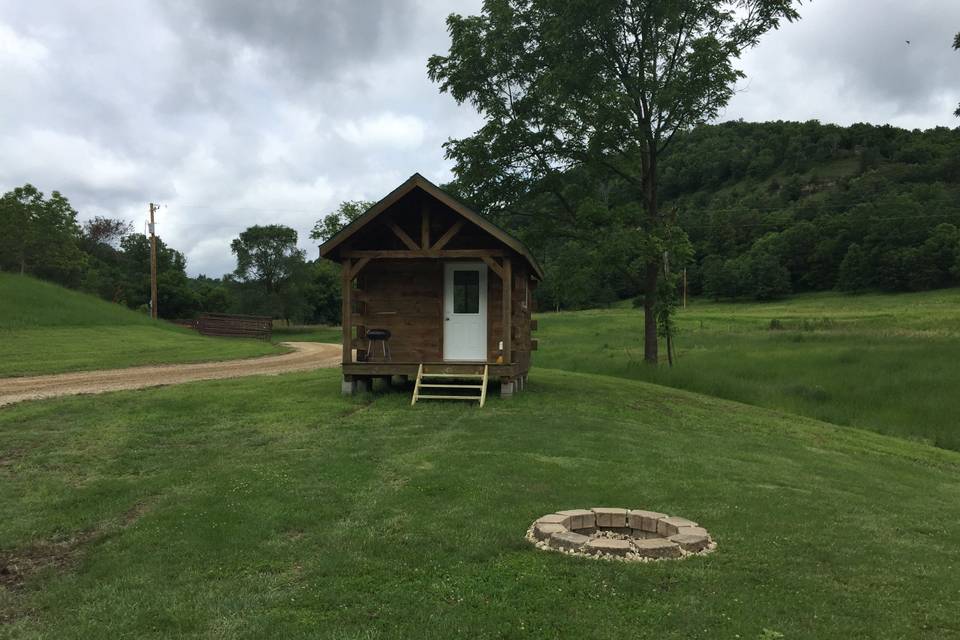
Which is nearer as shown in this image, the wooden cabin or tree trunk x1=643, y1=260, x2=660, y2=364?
the wooden cabin

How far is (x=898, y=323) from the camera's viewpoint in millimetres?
36031

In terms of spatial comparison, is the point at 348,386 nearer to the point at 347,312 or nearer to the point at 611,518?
the point at 347,312

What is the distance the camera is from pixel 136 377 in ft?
56.2

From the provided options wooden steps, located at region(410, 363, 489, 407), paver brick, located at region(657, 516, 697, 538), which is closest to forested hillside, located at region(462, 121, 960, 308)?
wooden steps, located at region(410, 363, 489, 407)

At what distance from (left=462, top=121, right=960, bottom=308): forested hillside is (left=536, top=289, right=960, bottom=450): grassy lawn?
1271 centimetres

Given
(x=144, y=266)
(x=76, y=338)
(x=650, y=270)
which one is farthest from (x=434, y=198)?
(x=144, y=266)

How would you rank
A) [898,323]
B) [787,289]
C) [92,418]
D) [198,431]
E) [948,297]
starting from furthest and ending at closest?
[787,289] → [948,297] → [898,323] → [92,418] → [198,431]

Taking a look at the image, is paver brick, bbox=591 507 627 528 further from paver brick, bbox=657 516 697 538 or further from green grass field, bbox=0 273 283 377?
green grass field, bbox=0 273 283 377

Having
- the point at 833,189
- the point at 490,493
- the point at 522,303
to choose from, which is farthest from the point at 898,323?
the point at 833,189

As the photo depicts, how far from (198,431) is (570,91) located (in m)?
15.7

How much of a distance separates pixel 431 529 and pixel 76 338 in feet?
90.8

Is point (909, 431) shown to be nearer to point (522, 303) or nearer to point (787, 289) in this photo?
point (522, 303)

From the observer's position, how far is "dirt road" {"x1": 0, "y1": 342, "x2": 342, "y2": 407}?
1393cm

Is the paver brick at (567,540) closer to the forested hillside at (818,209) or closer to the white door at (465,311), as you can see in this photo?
the white door at (465,311)
